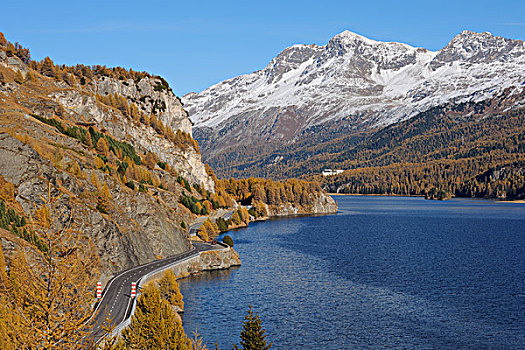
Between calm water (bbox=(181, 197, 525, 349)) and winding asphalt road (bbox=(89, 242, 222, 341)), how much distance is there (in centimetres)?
680

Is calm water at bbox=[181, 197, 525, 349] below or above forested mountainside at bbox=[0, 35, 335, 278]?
below

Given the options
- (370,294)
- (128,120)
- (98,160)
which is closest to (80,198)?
(98,160)

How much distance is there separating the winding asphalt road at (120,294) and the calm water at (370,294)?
6.80 meters

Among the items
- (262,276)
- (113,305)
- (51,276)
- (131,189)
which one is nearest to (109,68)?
(131,189)

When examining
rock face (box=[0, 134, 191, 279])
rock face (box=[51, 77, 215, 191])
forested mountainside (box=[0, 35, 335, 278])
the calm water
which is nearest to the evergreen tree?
the calm water

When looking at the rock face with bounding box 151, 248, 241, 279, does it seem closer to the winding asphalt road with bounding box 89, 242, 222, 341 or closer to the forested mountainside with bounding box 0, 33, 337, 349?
the winding asphalt road with bounding box 89, 242, 222, 341

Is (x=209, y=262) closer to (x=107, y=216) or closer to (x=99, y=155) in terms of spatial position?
(x=107, y=216)

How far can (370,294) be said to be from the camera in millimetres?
85062

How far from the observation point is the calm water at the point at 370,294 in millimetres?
64438

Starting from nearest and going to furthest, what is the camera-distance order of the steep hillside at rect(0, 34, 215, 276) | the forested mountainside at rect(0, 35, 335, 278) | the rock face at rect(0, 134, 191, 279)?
the rock face at rect(0, 134, 191, 279) → the forested mountainside at rect(0, 35, 335, 278) → the steep hillside at rect(0, 34, 215, 276)

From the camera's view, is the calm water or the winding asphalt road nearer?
the winding asphalt road

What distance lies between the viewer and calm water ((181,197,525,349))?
64.4 metres

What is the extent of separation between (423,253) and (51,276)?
116 m

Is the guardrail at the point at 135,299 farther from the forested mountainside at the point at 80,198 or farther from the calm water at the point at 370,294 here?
the calm water at the point at 370,294
